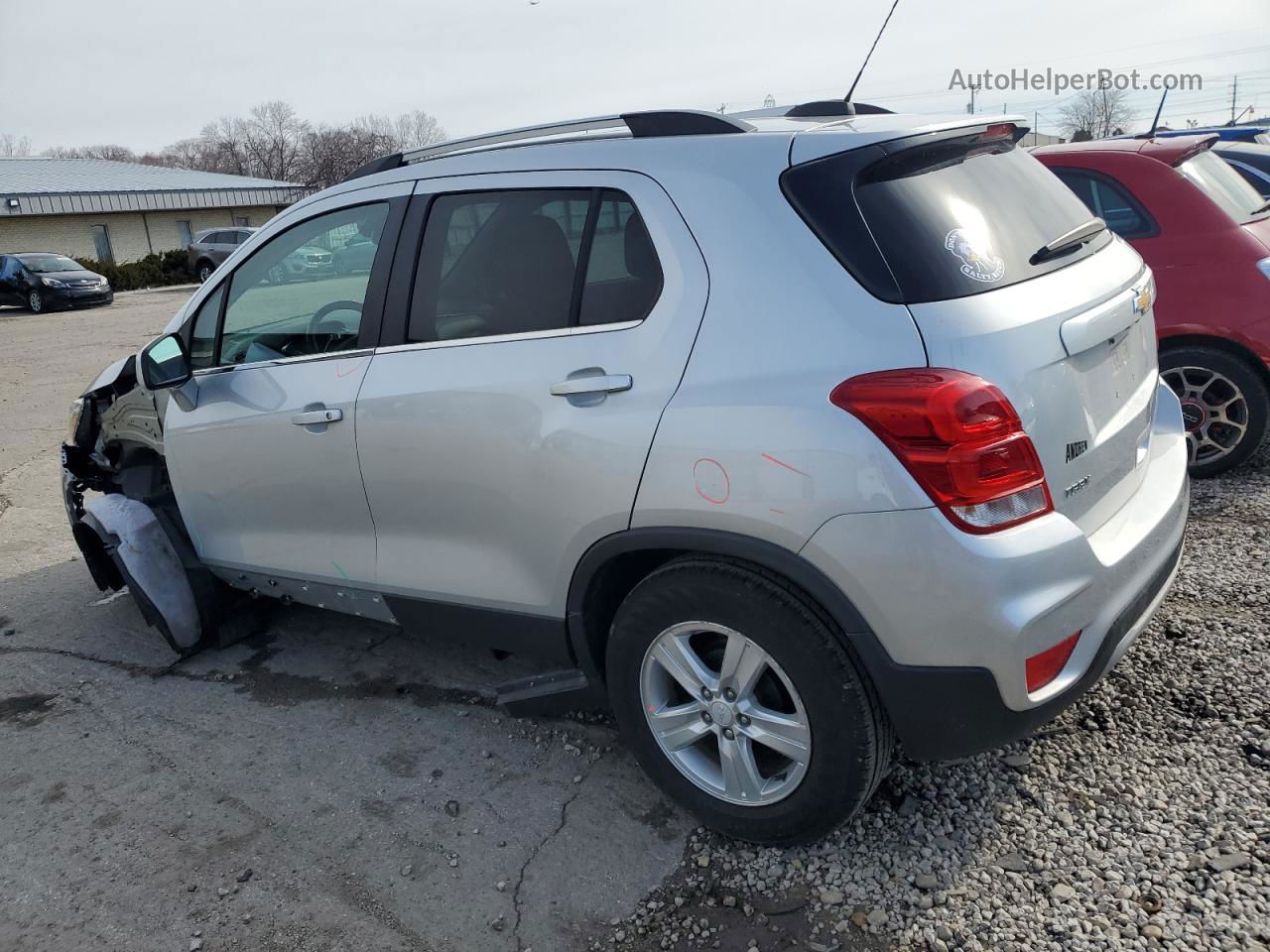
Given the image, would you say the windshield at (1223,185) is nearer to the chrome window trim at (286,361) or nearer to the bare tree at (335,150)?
the chrome window trim at (286,361)

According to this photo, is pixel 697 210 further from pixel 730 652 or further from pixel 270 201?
pixel 270 201

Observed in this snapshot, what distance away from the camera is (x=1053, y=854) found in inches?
101

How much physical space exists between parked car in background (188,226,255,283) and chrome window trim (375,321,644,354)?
32307 millimetres

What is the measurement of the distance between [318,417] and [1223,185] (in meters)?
4.99

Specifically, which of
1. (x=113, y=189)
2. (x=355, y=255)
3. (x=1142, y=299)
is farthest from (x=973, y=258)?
(x=113, y=189)

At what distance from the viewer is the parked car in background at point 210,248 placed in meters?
32.5

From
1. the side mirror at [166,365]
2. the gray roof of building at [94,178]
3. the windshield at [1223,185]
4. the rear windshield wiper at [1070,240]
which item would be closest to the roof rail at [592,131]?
the rear windshield wiper at [1070,240]

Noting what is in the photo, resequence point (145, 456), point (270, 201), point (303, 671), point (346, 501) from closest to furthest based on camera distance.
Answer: point (346, 501) → point (303, 671) → point (145, 456) → point (270, 201)

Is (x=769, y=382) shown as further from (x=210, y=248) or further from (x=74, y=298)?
(x=210, y=248)

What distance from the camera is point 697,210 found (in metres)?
2.53

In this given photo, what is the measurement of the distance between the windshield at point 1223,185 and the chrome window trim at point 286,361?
4.46m

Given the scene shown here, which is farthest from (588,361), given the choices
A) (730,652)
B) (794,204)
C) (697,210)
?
(730,652)

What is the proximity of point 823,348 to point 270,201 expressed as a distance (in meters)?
47.1

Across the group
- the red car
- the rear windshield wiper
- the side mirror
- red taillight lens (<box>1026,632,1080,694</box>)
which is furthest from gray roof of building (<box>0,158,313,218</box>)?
red taillight lens (<box>1026,632,1080,694</box>)
